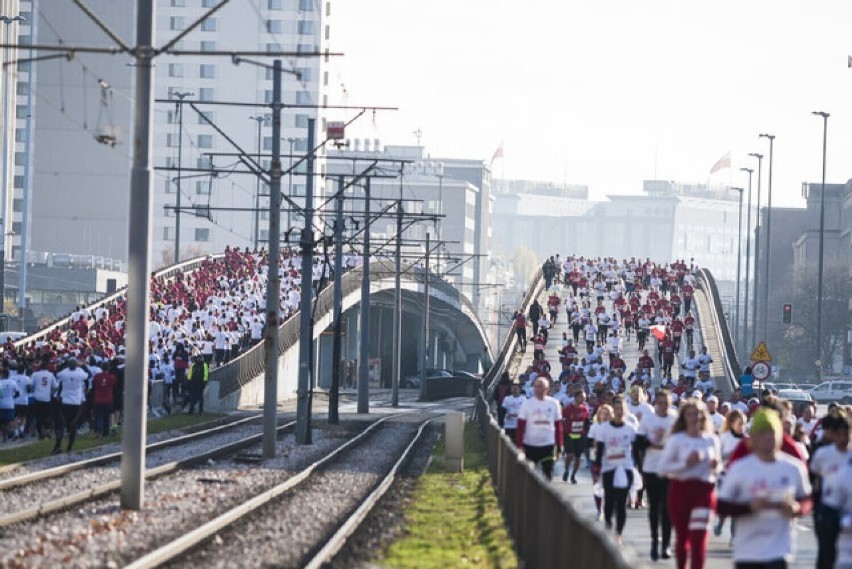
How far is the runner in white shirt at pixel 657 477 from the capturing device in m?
19.3

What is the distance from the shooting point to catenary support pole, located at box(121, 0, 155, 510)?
22875 mm

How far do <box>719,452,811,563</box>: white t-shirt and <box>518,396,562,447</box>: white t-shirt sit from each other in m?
12.2

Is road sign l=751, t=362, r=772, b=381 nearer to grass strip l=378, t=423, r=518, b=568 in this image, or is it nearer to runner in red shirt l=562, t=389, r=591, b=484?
grass strip l=378, t=423, r=518, b=568

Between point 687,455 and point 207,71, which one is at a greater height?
point 207,71

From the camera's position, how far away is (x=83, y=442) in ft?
124

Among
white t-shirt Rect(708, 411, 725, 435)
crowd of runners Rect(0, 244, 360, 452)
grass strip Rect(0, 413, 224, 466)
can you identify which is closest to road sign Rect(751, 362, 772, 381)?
crowd of runners Rect(0, 244, 360, 452)

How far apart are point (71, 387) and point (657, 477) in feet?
58.1

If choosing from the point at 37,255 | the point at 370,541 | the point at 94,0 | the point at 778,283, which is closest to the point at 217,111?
the point at 94,0

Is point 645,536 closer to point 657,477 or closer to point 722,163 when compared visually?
point 657,477

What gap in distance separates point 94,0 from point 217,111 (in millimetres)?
19201

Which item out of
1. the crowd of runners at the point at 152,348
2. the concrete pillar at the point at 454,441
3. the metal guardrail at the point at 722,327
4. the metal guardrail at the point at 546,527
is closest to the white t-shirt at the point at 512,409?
the concrete pillar at the point at 454,441

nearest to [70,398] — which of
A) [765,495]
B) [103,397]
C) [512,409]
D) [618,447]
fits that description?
[103,397]

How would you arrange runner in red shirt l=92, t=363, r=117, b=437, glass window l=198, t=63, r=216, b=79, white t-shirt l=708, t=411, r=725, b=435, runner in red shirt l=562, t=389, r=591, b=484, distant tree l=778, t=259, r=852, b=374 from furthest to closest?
glass window l=198, t=63, r=216, b=79 < distant tree l=778, t=259, r=852, b=374 < runner in red shirt l=92, t=363, r=117, b=437 < runner in red shirt l=562, t=389, r=591, b=484 < white t-shirt l=708, t=411, r=725, b=435

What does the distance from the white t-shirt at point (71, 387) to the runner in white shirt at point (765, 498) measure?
23.9 metres
